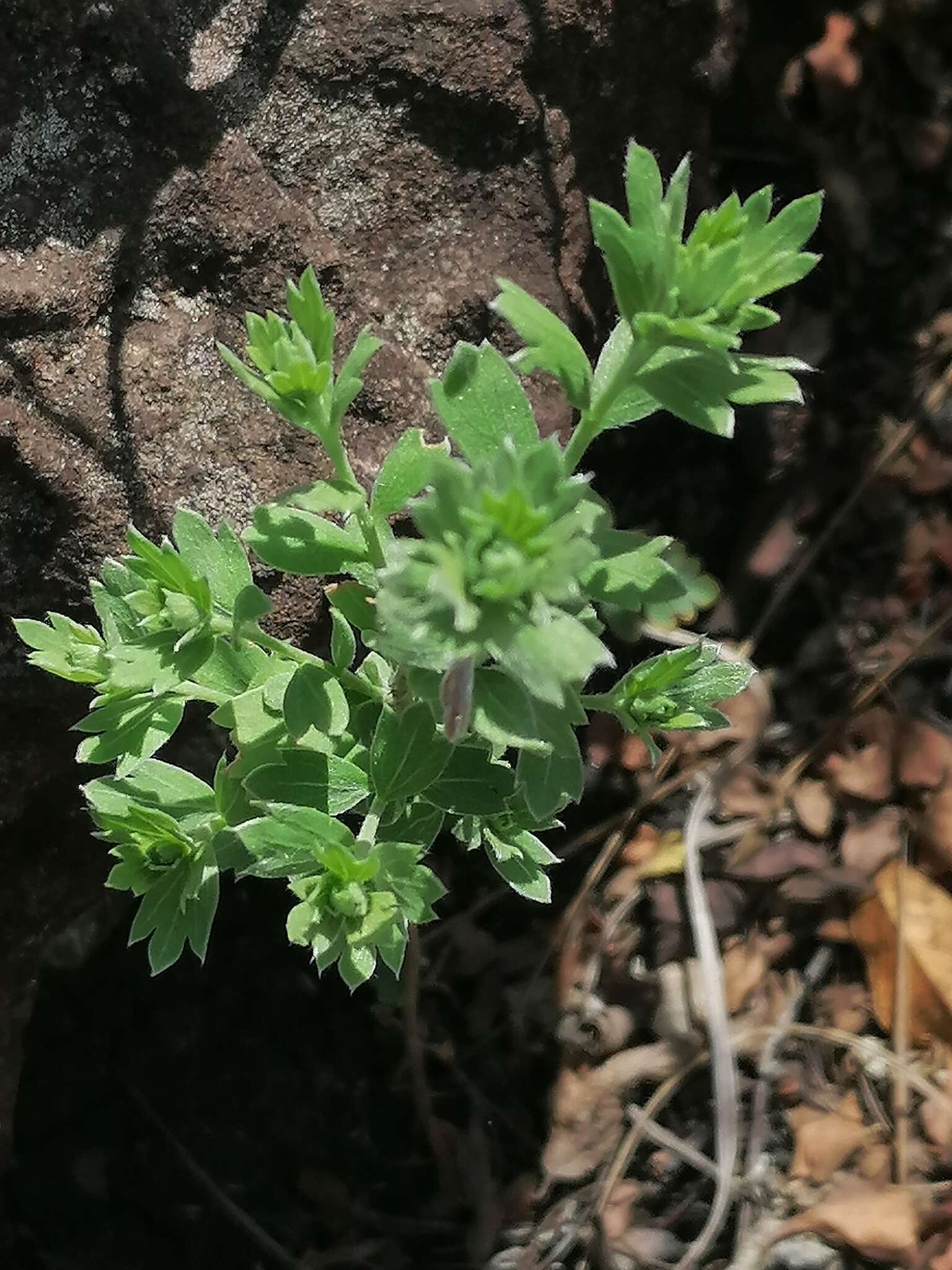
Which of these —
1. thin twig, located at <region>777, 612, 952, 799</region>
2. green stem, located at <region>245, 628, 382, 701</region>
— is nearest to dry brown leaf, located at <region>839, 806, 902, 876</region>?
thin twig, located at <region>777, 612, 952, 799</region>

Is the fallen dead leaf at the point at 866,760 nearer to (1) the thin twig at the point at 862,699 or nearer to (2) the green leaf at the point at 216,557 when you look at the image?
(1) the thin twig at the point at 862,699

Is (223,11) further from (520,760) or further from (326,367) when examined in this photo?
(520,760)

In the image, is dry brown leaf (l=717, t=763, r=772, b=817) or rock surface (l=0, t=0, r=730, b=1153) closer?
rock surface (l=0, t=0, r=730, b=1153)

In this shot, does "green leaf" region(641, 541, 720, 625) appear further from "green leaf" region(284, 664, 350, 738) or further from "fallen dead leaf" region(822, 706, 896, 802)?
"fallen dead leaf" region(822, 706, 896, 802)

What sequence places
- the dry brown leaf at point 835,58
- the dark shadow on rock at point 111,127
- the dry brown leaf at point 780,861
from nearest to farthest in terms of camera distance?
the dark shadow on rock at point 111,127
the dry brown leaf at point 780,861
the dry brown leaf at point 835,58

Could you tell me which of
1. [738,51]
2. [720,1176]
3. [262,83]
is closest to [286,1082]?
[720,1176]

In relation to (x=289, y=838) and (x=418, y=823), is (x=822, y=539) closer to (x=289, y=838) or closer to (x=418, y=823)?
(x=418, y=823)

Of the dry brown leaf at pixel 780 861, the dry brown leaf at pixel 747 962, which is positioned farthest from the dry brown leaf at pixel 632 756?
the dry brown leaf at pixel 747 962
